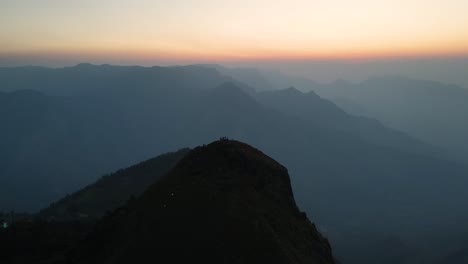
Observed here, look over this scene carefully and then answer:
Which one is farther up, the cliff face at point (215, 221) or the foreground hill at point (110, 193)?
the cliff face at point (215, 221)

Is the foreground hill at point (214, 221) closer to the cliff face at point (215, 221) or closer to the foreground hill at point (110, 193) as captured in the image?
the cliff face at point (215, 221)

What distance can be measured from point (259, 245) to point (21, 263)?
27.6 metres

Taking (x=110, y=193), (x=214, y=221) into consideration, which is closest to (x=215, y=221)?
(x=214, y=221)

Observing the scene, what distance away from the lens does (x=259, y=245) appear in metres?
21.1

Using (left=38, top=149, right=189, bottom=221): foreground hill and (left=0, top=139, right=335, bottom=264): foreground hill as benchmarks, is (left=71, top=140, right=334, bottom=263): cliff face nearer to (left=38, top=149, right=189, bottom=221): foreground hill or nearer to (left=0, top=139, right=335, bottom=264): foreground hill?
(left=0, top=139, right=335, bottom=264): foreground hill

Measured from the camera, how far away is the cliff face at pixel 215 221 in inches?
798

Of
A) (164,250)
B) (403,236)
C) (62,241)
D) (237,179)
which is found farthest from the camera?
(403,236)

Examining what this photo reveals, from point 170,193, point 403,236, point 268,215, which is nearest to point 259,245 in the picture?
point 268,215

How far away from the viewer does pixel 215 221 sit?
21672 millimetres

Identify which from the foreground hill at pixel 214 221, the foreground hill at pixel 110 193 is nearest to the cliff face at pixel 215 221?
the foreground hill at pixel 214 221

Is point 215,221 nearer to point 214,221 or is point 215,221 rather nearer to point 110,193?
point 214,221

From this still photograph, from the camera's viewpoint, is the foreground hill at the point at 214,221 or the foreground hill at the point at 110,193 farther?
the foreground hill at the point at 110,193

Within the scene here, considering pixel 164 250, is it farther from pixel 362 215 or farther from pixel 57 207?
pixel 362 215

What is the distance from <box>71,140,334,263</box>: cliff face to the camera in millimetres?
20266
